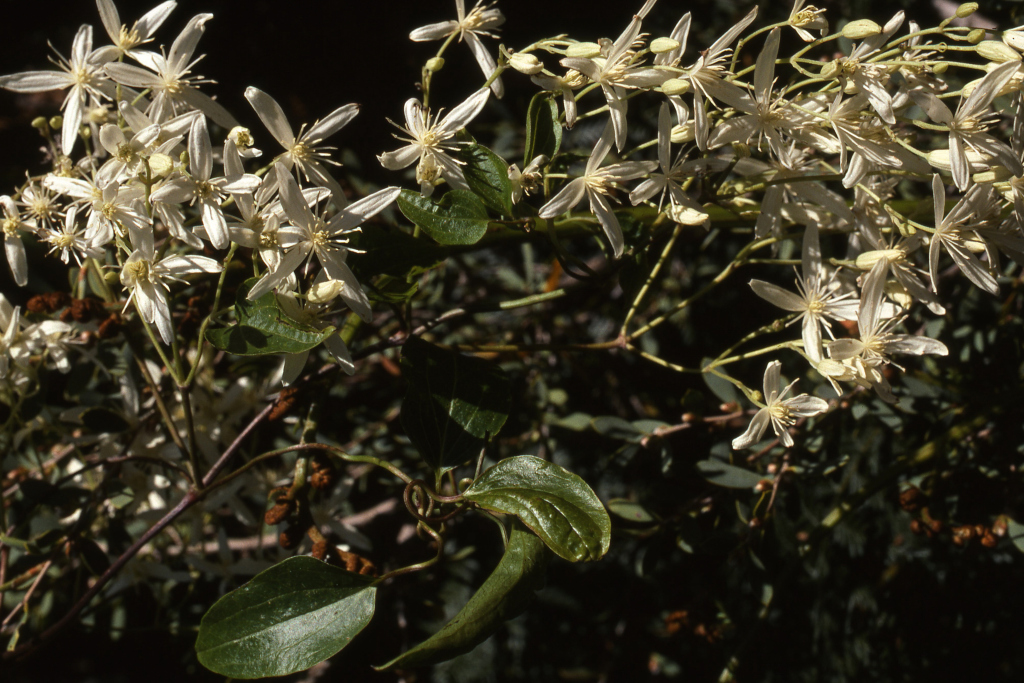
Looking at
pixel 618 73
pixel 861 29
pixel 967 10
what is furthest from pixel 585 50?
pixel 967 10

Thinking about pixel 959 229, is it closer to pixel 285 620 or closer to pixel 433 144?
pixel 433 144

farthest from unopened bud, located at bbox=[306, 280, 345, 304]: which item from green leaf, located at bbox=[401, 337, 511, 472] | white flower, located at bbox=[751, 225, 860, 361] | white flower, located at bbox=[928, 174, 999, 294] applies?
white flower, located at bbox=[928, 174, 999, 294]

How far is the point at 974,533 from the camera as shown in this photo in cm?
101

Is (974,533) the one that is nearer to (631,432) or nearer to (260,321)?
(631,432)

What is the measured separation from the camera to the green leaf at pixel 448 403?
0.77 m

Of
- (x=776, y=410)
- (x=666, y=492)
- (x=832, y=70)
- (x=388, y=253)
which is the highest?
(x=832, y=70)

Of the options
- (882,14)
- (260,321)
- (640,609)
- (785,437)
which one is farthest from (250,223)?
(882,14)

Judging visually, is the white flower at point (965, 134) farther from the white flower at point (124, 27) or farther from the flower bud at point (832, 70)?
the white flower at point (124, 27)

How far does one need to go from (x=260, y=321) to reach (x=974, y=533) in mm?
1083

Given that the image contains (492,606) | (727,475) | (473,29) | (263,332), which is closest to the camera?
(492,606)

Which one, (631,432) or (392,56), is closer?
(631,432)

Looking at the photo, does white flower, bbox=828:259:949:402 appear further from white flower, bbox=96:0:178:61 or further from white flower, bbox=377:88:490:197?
white flower, bbox=96:0:178:61

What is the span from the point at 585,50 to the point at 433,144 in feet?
0.63

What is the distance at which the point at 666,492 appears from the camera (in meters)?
1.11
